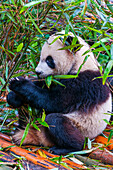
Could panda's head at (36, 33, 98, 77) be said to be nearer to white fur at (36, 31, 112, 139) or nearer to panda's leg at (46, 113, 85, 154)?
white fur at (36, 31, 112, 139)

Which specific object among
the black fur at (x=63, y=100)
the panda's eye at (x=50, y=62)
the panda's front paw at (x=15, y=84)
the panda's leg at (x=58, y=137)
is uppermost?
the panda's eye at (x=50, y=62)

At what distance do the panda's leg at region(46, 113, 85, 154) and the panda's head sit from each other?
51 cm

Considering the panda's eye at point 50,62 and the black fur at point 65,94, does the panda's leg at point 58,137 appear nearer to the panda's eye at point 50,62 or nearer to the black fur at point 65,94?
the black fur at point 65,94

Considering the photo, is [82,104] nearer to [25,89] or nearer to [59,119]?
[59,119]

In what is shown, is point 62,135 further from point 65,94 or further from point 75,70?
point 75,70

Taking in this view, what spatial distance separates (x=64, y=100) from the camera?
2.44 m

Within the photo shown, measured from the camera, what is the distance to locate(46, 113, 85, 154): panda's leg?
2340mm

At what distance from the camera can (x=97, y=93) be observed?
255 cm

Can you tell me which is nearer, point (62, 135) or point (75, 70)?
point (62, 135)

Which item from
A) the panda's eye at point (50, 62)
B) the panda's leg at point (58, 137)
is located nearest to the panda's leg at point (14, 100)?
the panda's leg at point (58, 137)

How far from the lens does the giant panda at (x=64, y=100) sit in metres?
2.38

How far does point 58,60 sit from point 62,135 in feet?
2.69

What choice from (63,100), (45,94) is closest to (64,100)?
(63,100)

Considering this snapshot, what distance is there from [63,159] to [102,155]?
1.51 ft
